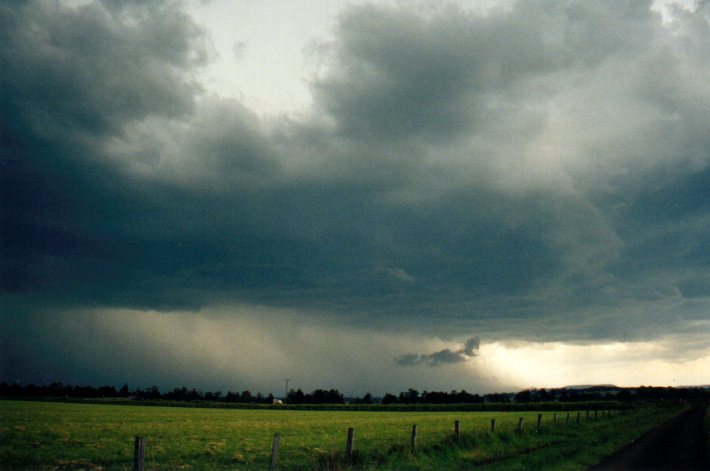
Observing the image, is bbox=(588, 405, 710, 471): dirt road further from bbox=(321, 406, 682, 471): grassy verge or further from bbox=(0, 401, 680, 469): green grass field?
bbox=(0, 401, 680, 469): green grass field

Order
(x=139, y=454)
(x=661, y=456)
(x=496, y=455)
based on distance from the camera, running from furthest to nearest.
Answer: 1. (x=661, y=456)
2. (x=496, y=455)
3. (x=139, y=454)

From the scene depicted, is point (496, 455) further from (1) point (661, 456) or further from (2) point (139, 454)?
(2) point (139, 454)

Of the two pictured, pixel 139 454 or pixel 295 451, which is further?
pixel 295 451

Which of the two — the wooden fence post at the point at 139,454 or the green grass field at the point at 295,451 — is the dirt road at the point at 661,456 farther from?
the wooden fence post at the point at 139,454

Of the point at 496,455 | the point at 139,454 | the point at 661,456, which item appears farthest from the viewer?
the point at 661,456

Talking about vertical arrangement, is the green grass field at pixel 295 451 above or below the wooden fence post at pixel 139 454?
below

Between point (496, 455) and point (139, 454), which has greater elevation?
point (139, 454)

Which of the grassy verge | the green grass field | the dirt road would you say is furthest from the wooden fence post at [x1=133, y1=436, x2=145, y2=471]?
the dirt road

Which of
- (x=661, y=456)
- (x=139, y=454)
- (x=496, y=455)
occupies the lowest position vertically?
(x=661, y=456)

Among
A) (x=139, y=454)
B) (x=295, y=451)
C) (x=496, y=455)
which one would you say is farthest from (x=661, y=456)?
(x=139, y=454)

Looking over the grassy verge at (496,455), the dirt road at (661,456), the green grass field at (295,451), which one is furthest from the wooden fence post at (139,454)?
the dirt road at (661,456)

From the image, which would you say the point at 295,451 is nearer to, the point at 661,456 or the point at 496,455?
the point at 496,455

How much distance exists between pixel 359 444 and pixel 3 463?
21.9 m

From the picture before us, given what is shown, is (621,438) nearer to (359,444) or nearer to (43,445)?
(359,444)
